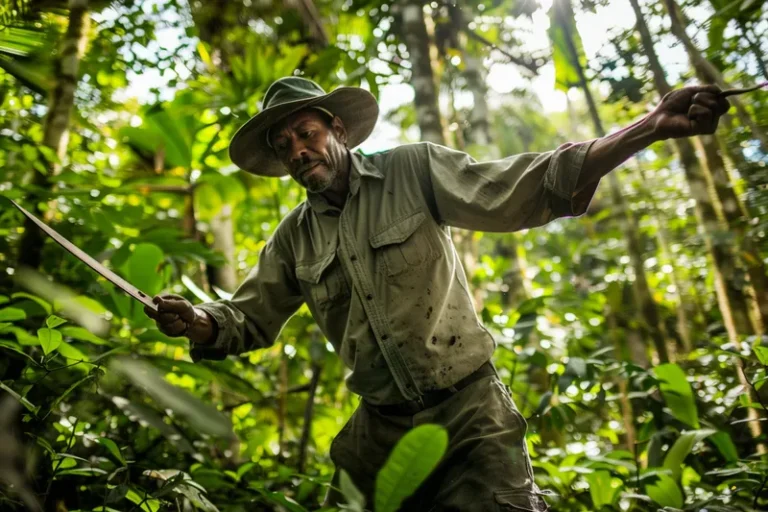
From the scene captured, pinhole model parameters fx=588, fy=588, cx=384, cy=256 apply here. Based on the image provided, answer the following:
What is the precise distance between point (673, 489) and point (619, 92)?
1.89m

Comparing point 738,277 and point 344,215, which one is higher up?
point 344,215

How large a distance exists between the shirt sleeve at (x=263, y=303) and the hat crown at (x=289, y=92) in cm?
57

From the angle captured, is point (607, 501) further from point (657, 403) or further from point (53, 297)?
point (53, 297)

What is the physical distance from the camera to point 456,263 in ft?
7.23

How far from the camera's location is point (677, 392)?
239cm

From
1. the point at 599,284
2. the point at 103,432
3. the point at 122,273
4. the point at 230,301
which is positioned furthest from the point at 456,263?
→ the point at 599,284

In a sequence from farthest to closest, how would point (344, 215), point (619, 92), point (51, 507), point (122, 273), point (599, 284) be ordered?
point (599, 284) < point (619, 92) < point (122, 273) < point (344, 215) < point (51, 507)

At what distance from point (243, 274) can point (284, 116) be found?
8.71 ft

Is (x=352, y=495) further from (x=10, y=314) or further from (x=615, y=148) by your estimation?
(x=10, y=314)

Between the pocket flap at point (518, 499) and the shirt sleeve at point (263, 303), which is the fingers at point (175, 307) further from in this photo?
the pocket flap at point (518, 499)

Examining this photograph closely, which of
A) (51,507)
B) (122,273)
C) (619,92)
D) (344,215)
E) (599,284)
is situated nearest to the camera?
(51,507)

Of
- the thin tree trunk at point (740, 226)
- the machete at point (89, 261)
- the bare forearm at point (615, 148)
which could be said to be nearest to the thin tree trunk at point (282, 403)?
the machete at point (89, 261)

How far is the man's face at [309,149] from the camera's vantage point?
2143 millimetres

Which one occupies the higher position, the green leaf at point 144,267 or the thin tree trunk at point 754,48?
the thin tree trunk at point 754,48
